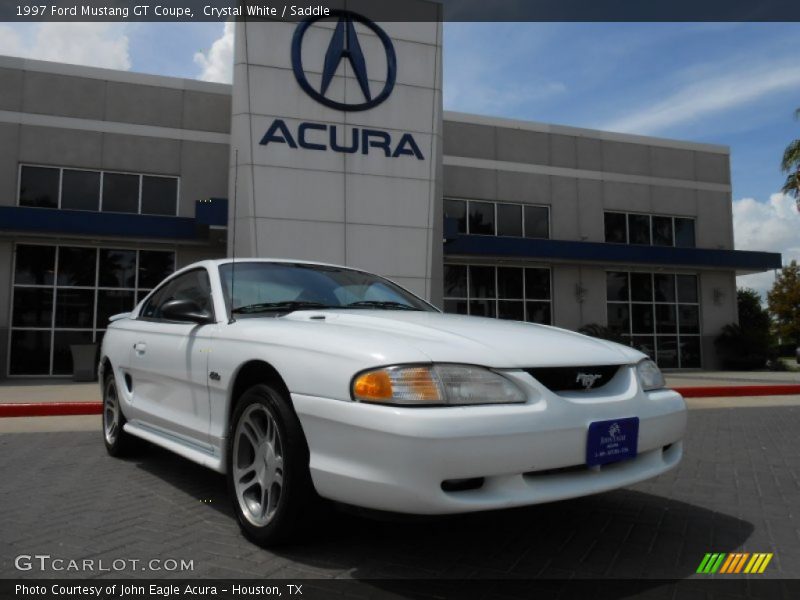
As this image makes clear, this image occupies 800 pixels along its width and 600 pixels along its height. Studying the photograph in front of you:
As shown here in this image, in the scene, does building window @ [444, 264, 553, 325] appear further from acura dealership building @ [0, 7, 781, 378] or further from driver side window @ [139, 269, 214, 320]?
driver side window @ [139, 269, 214, 320]

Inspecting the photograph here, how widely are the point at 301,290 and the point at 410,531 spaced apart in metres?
1.57

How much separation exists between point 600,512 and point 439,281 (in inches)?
452

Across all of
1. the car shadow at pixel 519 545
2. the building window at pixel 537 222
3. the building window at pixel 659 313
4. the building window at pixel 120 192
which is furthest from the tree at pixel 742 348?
the car shadow at pixel 519 545

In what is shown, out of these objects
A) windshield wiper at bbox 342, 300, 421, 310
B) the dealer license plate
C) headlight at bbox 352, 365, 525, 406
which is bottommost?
the dealer license plate

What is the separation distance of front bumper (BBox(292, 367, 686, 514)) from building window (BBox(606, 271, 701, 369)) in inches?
732

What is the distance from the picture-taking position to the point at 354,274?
4.36 metres

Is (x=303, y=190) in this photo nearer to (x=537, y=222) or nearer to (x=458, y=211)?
(x=458, y=211)

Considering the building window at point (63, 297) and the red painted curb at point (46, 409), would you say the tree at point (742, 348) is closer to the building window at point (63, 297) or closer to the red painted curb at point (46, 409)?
the building window at point (63, 297)

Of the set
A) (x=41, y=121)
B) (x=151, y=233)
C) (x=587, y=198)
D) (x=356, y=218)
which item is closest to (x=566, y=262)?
(x=587, y=198)

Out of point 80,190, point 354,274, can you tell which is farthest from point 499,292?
point 354,274

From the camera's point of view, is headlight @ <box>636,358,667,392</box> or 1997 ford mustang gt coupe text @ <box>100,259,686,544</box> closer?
1997 ford mustang gt coupe text @ <box>100,259,686,544</box>

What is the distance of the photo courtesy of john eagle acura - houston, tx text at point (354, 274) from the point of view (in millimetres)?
2441

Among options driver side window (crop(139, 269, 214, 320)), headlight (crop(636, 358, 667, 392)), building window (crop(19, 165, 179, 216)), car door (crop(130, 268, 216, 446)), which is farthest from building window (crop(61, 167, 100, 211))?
headlight (crop(636, 358, 667, 392))

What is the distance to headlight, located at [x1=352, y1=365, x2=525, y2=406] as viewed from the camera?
93.0 inches
